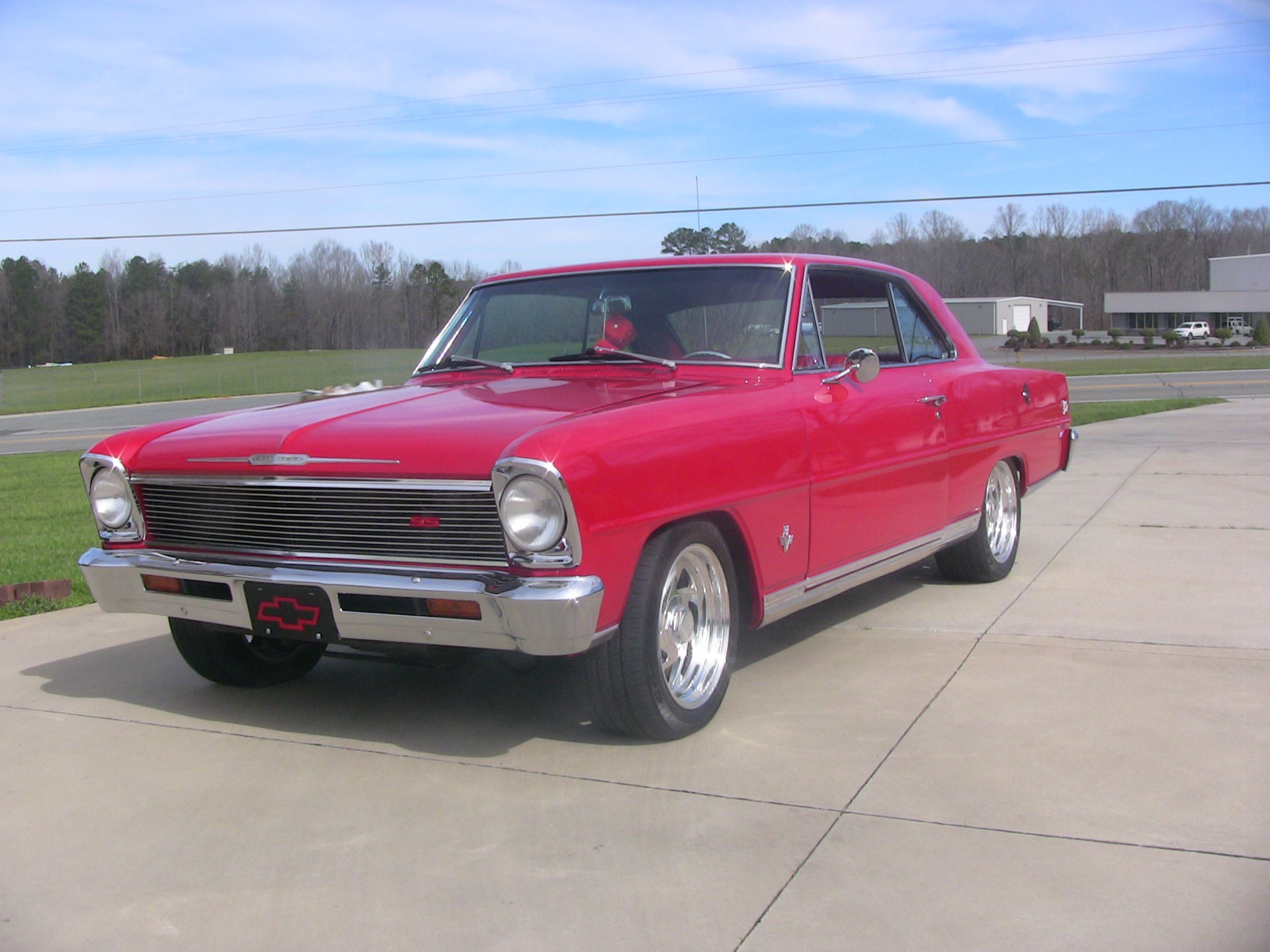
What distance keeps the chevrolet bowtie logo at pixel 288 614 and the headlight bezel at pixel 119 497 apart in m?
0.76

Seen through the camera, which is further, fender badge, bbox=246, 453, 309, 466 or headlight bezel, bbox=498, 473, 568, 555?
fender badge, bbox=246, 453, 309, 466

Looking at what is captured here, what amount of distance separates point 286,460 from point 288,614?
0.49 m

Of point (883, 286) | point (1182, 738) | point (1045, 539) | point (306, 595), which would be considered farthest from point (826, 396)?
point (1045, 539)

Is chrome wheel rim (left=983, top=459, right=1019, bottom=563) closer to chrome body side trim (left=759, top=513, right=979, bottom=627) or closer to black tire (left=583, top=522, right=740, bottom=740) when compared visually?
chrome body side trim (left=759, top=513, right=979, bottom=627)

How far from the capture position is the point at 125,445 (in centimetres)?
424

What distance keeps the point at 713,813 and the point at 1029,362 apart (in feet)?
168

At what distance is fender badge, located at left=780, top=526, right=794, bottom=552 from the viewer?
4.28 m

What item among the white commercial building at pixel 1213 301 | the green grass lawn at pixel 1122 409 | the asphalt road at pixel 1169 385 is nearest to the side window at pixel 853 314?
the green grass lawn at pixel 1122 409

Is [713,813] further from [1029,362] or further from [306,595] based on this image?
[1029,362]

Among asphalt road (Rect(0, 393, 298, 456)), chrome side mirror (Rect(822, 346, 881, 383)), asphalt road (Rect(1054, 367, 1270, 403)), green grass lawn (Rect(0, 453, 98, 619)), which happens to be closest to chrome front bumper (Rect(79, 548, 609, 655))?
chrome side mirror (Rect(822, 346, 881, 383))

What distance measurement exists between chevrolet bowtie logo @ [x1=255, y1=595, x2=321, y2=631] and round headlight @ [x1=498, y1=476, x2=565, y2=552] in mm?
724

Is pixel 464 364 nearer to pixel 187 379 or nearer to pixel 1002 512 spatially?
pixel 1002 512

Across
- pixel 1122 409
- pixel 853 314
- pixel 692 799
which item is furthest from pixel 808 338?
pixel 1122 409

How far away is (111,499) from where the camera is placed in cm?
423
